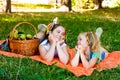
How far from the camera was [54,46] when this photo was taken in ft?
20.1

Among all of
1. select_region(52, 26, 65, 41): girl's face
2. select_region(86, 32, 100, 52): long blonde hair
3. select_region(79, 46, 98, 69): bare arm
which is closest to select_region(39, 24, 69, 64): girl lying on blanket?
select_region(52, 26, 65, 41): girl's face

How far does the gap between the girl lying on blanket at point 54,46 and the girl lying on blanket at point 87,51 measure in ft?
0.72

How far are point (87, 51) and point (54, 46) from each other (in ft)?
1.62

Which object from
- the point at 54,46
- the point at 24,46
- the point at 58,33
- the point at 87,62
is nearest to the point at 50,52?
the point at 54,46

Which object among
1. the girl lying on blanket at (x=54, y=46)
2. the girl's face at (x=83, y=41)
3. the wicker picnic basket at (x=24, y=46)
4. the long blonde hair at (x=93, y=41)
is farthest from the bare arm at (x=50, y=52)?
the long blonde hair at (x=93, y=41)

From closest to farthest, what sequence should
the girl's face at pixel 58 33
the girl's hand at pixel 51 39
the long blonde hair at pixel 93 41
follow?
→ 1. the long blonde hair at pixel 93 41
2. the girl's hand at pixel 51 39
3. the girl's face at pixel 58 33

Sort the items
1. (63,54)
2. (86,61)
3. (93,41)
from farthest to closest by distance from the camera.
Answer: (63,54) < (93,41) < (86,61)

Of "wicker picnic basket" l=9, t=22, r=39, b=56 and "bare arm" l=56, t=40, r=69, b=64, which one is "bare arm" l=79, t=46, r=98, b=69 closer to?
"bare arm" l=56, t=40, r=69, b=64

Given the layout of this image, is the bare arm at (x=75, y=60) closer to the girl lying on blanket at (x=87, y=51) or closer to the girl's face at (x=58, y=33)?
the girl lying on blanket at (x=87, y=51)

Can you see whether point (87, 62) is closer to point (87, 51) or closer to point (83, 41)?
point (87, 51)

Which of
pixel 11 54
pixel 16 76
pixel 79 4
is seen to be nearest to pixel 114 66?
pixel 11 54

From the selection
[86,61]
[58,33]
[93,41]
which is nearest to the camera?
[86,61]

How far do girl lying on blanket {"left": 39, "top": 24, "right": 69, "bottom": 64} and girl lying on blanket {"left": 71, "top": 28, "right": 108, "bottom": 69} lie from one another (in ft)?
0.72

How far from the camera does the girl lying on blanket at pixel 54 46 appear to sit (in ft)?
20.1
